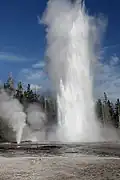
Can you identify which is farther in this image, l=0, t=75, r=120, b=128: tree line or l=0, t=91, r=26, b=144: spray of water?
l=0, t=75, r=120, b=128: tree line

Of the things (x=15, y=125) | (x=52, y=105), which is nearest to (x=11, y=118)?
(x=15, y=125)

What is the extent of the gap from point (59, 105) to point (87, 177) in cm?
3757

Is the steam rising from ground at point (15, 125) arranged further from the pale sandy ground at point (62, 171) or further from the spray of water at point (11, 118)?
the pale sandy ground at point (62, 171)

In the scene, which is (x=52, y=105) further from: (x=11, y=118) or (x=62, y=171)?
(x=62, y=171)

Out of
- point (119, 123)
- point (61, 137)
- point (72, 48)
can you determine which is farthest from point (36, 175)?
point (119, 123)

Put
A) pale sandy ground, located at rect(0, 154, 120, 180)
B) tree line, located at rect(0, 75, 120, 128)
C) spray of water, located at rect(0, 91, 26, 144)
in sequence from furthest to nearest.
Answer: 1. tree line, located at rect(0, 75, 120, 128)
2. spray of water, located at rect(0, 91, 26, 144)
3. pale sandy ground, located at rect(0, 154, 120, 180)

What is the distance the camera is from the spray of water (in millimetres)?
52875

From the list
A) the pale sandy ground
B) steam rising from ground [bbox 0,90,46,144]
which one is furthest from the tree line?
the pale sandy ground

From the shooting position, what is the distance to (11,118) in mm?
54031

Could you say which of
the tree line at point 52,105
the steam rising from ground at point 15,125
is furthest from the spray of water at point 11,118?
the tree line at point 52,105

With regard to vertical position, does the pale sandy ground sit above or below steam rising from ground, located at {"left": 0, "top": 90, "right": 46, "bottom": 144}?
below

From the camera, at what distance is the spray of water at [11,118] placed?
5288cm

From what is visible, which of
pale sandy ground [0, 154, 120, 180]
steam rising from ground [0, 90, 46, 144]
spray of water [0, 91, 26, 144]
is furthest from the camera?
steam rising from ground [0, 90, 46, 144]

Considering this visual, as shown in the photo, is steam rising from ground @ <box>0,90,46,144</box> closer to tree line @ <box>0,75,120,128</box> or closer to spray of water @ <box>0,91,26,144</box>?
spray of water @ <box>0,91,26,144</box>
